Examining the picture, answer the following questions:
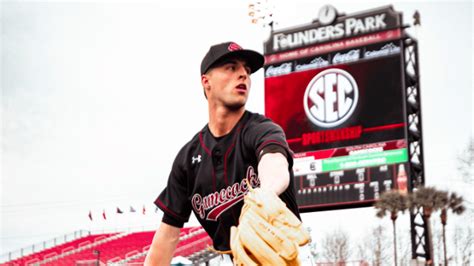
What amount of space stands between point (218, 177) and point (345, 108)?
2218 centimetres

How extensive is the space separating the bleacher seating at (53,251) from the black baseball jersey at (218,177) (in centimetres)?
2527

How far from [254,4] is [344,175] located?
6.17 m

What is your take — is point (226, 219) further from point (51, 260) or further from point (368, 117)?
point (51, 260)

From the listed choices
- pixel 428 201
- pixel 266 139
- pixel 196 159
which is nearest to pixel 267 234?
pixel 266 139

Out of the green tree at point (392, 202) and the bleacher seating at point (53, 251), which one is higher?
the green tree at point (392, 202)

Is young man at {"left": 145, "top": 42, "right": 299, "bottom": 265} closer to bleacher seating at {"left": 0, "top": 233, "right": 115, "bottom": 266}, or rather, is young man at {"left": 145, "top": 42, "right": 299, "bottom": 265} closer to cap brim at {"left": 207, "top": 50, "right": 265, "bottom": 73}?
cap brim at {"left": 207, "top": 50, "right": 265, "bottom": 73}

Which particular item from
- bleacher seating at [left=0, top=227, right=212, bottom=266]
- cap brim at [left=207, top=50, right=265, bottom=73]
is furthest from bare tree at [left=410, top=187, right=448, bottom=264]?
cap brim at [left=207, top=50, right=265, bottom=73]

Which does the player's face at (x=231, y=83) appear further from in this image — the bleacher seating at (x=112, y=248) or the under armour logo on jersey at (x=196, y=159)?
the bleacher seating at (x=112, y=248)

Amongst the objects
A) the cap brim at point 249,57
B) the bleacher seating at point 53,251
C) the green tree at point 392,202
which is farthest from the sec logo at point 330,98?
the cap brim at point 249,57

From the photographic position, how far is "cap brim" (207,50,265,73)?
4.37 metres

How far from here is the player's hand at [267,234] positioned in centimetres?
313

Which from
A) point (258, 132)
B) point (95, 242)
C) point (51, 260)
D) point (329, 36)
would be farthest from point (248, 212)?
point (95, 242)

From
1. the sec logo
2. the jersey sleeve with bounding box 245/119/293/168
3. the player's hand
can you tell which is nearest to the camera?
the player's hand

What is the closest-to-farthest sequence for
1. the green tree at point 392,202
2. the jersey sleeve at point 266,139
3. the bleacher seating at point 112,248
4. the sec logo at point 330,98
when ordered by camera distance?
1. the jersey sleeve at point 266,139
2. the green tree at point 392,202
3. the sec logo at point 330,98
4. the bleacher seating at point 112,248
